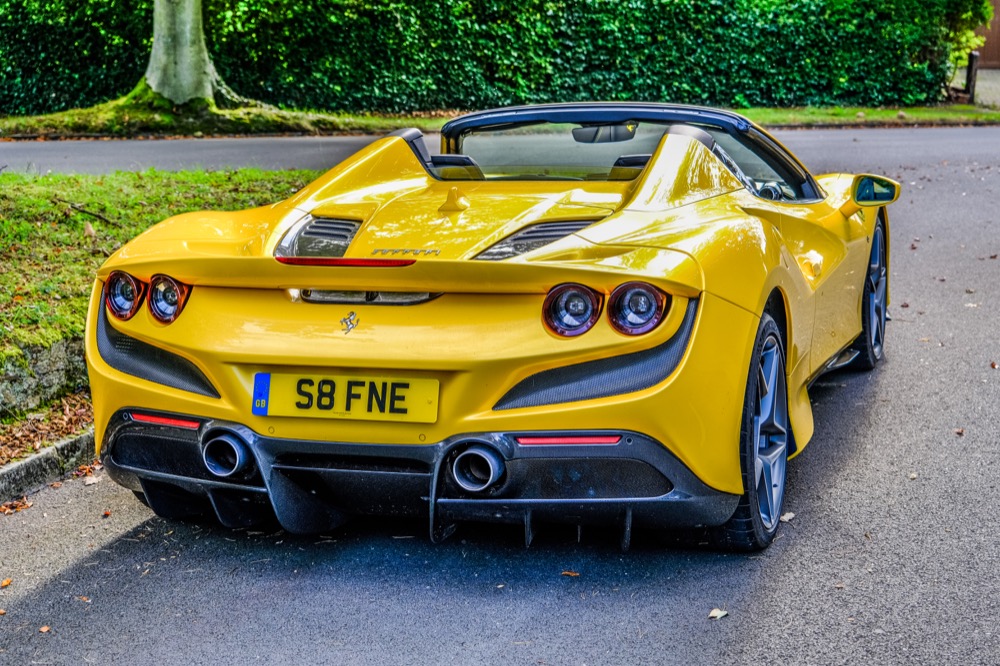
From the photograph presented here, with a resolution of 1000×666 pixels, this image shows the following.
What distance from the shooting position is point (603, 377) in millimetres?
3584

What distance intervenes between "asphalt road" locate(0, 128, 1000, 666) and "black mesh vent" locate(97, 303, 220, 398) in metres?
0.63

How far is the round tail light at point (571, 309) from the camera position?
11.7 ft

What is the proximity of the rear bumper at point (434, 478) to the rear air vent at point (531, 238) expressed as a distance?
55 centimetres

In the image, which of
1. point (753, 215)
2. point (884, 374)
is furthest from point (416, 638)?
point (884, 374)

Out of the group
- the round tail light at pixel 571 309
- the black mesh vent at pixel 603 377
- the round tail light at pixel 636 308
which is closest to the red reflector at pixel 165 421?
the black mesh vent at pixel 603 377

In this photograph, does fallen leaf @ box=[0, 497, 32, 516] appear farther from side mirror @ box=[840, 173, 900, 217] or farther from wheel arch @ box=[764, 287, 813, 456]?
side mirror @ box=[840, 173, 900, 217]

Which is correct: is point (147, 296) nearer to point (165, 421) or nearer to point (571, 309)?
point (165, 421)

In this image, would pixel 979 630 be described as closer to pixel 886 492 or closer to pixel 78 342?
pixel 886 492

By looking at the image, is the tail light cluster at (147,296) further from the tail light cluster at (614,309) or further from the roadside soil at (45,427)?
the roadside soil at (45,427)

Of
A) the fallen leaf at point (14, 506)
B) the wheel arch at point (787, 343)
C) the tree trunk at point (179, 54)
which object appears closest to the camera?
the wheel arch at point (787, 343)

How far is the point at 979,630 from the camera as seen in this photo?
3.46 m

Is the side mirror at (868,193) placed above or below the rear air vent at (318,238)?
below

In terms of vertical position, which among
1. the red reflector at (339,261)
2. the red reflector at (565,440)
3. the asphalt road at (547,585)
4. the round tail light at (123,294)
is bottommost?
the asphalt road at (547,585)

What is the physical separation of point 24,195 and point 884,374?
544 cm
